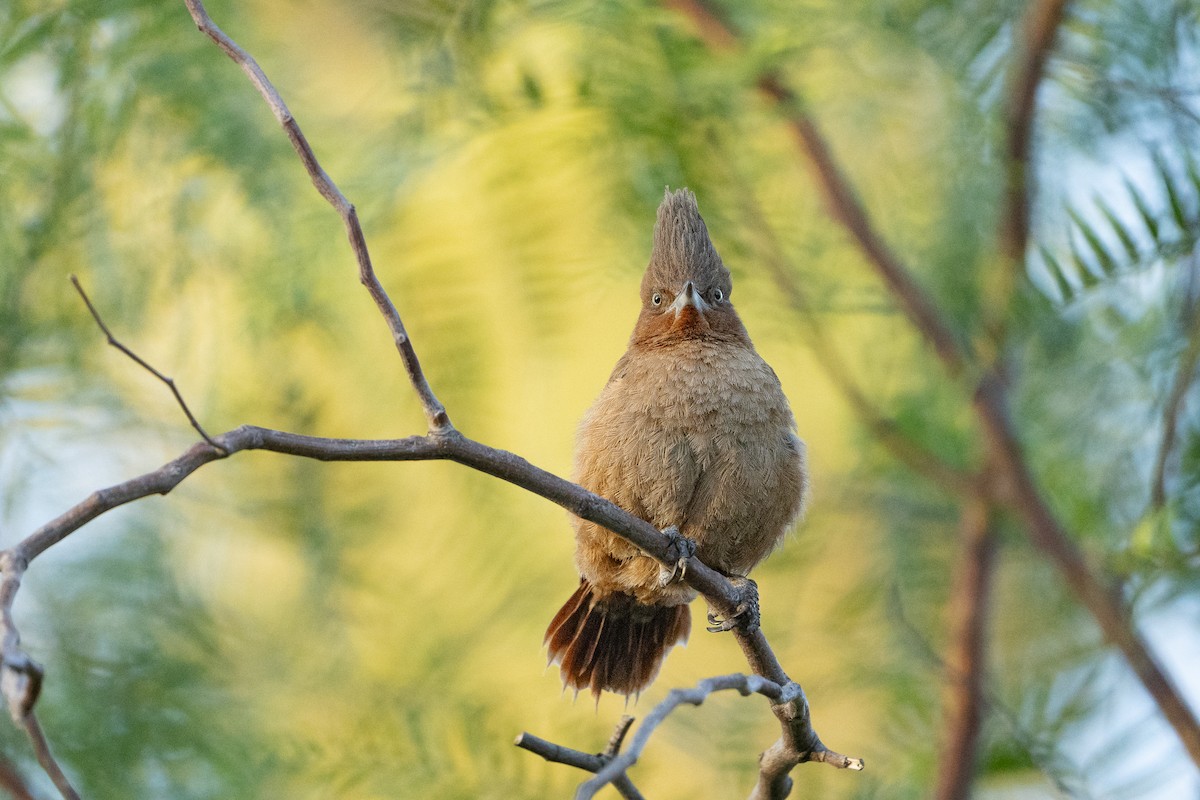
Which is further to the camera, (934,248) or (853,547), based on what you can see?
(853,547)

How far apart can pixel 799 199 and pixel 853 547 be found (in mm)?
1563

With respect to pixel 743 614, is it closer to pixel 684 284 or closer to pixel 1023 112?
pixel 684 284

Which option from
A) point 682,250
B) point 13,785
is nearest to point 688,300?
point 682,250

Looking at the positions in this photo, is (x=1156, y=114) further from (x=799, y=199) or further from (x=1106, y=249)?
(x=799, y=199)

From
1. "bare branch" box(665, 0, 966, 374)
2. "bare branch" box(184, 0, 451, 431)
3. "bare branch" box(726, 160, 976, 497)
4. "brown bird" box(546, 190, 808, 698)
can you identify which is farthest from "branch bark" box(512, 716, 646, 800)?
"bare branch" box(665, 0, 966, 374)

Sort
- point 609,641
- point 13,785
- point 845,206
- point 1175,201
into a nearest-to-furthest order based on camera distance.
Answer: point 13,785
point 1175,201
point 609,641
point 845,206

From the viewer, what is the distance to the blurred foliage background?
15.0ft

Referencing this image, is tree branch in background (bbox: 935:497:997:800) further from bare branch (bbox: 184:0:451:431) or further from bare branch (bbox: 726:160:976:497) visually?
bare branch (bbox: 184:0:451:431)

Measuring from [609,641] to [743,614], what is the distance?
49.1 inches

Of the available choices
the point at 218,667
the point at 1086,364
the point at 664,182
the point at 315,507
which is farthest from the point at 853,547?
the point at 218,667

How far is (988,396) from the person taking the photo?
4.89m

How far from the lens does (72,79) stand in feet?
15.1

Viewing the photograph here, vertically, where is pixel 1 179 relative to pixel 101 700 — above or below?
above

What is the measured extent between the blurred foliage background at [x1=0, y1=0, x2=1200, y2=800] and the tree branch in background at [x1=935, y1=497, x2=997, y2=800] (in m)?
0.13
